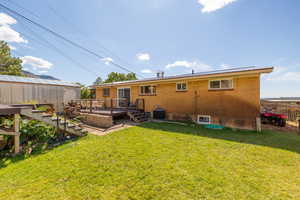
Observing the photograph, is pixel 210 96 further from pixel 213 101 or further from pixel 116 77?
pixel 116 77

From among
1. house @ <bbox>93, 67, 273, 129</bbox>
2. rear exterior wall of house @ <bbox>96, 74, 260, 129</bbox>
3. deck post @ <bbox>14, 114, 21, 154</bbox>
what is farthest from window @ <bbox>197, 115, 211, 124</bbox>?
deck post @ <bbox>14, 114, 21, 154</bbox>

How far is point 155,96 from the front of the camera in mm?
9555

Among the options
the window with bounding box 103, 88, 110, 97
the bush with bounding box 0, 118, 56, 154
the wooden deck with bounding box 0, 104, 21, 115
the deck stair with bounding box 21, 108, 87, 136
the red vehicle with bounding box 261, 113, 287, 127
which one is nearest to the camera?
the wooden deck with bounding box 0, 104, 21, 115

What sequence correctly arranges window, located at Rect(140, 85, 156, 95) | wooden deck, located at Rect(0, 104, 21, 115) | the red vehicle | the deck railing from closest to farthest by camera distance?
1. wooden deck, located at Rect(0, 104, 21, 115)
2. the red vehicle
3. window, located at Rect(140, 85, 156, 95)
4. the deck railing

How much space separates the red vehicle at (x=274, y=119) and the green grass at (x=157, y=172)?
184 inches

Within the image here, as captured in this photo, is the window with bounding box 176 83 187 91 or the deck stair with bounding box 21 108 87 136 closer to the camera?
the deck stair with bounding box 21 108 87 136

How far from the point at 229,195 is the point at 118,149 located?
3.10 meters

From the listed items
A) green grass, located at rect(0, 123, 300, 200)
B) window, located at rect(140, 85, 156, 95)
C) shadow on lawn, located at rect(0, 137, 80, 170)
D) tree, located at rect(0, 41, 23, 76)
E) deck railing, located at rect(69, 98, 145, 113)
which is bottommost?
shadow on lawn, located at rect(0, 137, 80, 170)

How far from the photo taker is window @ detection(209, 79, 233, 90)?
22.5 feet

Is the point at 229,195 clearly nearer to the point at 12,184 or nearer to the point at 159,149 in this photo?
the point at 159,149

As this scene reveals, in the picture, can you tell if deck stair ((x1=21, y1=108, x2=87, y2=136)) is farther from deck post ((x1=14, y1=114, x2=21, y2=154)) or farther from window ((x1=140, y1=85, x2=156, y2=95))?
window ((x1=140, y1=85, x2=156, y2=95))

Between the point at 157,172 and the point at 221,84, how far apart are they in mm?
6641

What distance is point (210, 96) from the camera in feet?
24.3

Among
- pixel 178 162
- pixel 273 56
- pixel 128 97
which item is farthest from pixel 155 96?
pixel 273 56
